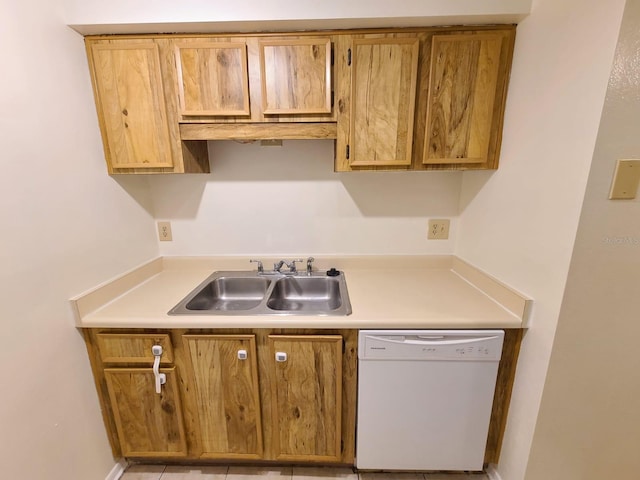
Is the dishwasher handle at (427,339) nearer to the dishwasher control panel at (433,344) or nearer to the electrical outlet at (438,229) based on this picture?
the dishwasher control panel at (433,344)

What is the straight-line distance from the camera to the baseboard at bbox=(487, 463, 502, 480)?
1.35 metres

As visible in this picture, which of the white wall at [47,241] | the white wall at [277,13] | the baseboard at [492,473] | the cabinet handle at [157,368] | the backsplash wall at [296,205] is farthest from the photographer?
the backsplash wall at [296,205]

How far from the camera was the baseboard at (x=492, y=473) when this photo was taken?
135 centimetres

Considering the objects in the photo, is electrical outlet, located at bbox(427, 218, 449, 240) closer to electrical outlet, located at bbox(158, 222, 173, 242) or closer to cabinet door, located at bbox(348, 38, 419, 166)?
cabinet door, located at bbox(348, 38, 419, 166)

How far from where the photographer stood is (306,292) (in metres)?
1.72

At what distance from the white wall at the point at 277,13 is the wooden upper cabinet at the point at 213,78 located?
92 millimetres

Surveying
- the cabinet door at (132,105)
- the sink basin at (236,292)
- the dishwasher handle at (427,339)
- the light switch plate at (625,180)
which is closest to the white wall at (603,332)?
the light switch plate at (625,180)

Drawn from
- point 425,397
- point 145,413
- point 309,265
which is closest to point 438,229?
point 309,265

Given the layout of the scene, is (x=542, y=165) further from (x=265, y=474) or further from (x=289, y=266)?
(x=265, y=474)

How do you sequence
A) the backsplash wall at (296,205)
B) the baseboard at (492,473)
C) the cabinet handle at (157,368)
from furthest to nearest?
the backsplash wall at (296,205), the baseboard at (492,473), the cabinet handle at (157,368)

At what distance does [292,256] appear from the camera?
1768 mm

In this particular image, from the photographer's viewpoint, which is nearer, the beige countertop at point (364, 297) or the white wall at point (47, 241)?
the white wall at point (47, 241)

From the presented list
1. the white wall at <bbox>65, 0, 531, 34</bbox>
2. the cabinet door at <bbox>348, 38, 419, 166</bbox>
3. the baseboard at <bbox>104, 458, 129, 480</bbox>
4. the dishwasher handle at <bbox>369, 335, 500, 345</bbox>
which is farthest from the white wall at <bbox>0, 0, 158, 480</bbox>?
the dishwasher handle at <bbox>369, 335, 500, 345</bbox>

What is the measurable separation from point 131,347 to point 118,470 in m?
0.75
